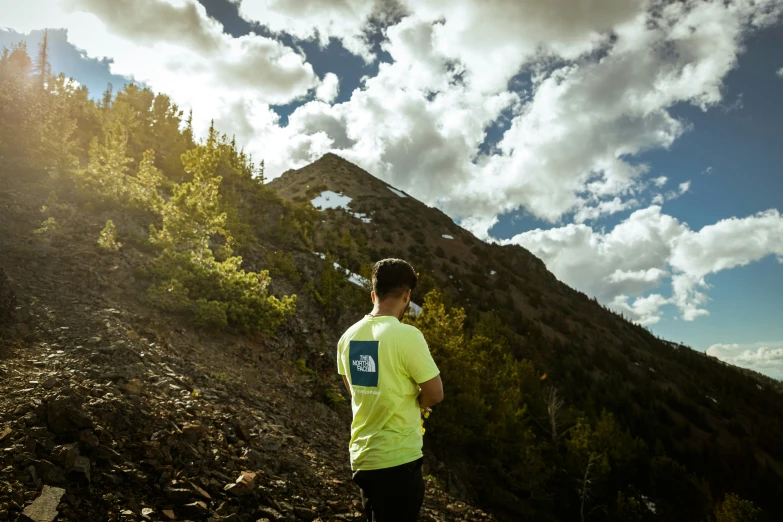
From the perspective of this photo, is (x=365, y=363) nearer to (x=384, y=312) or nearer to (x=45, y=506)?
(x=384, y=312)

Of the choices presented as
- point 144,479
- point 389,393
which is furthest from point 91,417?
point 389,393

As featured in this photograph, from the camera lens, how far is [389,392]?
108 inches

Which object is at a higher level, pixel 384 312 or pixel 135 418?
pixel 384 312

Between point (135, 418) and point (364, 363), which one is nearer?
point (364, 363)

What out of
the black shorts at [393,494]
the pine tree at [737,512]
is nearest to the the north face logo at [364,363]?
the black shorts at [393,494]

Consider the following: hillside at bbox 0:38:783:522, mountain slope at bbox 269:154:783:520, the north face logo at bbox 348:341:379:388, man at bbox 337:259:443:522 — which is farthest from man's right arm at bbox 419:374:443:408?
mountain slope at bbox 269:154:783:520

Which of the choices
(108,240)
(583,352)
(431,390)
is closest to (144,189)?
(108,240)

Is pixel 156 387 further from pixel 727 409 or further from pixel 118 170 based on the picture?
pixel 727 409

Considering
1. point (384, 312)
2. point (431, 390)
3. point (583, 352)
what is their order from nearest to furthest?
point (431, 390)
point (384, 312)
point (583, 352)

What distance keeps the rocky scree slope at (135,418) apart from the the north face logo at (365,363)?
3149 millimetres

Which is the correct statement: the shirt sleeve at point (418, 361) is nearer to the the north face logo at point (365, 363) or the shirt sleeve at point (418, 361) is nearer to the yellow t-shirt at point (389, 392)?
the yellow t-shirt at point (389, 392)

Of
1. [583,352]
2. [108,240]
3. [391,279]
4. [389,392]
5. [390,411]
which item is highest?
[108,240]

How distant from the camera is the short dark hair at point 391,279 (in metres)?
2.97

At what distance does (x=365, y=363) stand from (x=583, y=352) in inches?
2199
